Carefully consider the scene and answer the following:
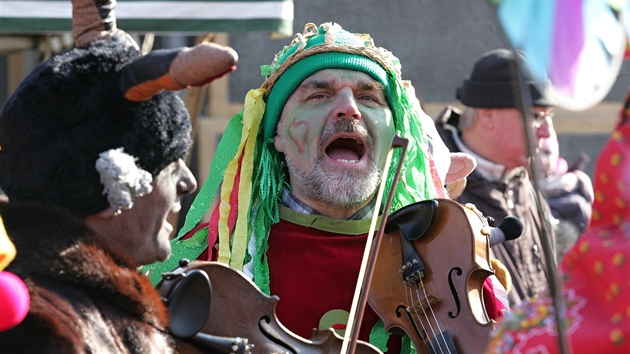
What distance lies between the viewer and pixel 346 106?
160 inches

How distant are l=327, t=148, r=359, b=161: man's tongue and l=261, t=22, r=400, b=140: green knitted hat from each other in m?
0.22

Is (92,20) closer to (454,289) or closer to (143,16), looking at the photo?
(454,289)

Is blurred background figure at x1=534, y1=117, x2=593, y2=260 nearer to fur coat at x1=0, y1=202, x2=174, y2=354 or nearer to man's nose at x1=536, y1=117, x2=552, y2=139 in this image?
man's nose at x1=536, y1=117, x2=552, y2=139

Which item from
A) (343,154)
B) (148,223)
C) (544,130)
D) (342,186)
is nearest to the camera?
(148,223)

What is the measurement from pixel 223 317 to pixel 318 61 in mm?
1340

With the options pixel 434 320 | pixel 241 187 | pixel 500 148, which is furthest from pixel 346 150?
pixel 500 148

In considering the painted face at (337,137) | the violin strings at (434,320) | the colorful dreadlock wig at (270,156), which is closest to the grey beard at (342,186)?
the painted face at (337,137)

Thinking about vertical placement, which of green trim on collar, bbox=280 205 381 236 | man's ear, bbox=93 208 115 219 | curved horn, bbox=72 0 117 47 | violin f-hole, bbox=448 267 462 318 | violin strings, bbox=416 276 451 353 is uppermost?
curved horn, bbox=72 0 117 47

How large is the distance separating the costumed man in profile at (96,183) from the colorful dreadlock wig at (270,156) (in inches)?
42.2

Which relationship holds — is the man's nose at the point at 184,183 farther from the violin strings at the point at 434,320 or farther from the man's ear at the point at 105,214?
the violin strings at the point at 434,320

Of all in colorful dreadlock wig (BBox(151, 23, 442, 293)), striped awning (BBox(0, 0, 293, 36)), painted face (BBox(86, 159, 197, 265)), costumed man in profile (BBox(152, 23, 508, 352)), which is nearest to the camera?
painted face (BBox(86, 159, 197, 265))

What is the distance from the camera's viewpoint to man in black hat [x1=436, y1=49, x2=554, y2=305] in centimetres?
532

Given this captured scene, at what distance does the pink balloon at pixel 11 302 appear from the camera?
7.41 ft

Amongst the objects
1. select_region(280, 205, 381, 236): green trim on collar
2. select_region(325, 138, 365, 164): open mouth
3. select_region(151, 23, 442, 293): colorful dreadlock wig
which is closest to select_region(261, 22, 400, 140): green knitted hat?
select_region(151, 23, 442, 293): colorful dreadlock wig
